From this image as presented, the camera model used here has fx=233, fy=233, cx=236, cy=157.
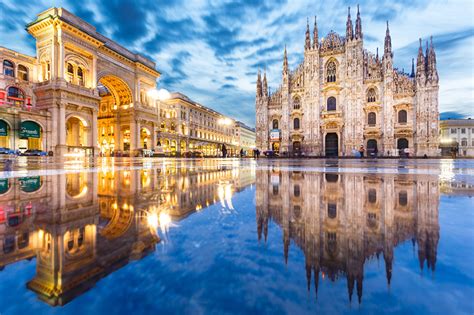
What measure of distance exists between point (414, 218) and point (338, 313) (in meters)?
1.12

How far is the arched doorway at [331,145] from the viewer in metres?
33.6

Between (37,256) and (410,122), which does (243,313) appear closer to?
(37,256)

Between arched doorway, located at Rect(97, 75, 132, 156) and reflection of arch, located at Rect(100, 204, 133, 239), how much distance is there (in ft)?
116

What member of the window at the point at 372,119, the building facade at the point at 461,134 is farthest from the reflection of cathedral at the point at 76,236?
the building facade at the point at 461,134

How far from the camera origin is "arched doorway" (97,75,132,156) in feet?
111

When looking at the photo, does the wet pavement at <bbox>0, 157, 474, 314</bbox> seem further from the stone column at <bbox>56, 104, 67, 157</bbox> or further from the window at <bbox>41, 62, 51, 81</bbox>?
Answer: the window at <bbox>41, 62, 51, 81</bbox>

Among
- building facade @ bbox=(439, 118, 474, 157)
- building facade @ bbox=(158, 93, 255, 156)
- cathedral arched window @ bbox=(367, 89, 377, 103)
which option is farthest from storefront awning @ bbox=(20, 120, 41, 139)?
building facade @ bbox=(439, 118, 474, 157)

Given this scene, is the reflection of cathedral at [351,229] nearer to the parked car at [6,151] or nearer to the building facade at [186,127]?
the parked car at [6,151]

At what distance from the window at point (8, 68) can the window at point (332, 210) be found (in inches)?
1534

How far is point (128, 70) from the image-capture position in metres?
33.8

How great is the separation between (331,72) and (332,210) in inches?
1428

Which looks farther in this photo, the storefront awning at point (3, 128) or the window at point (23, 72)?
the window at point (23, 72)

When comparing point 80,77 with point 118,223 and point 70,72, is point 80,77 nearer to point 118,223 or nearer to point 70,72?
point 70,72

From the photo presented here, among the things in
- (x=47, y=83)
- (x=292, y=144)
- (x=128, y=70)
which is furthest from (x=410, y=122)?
(x=47, y=83)
